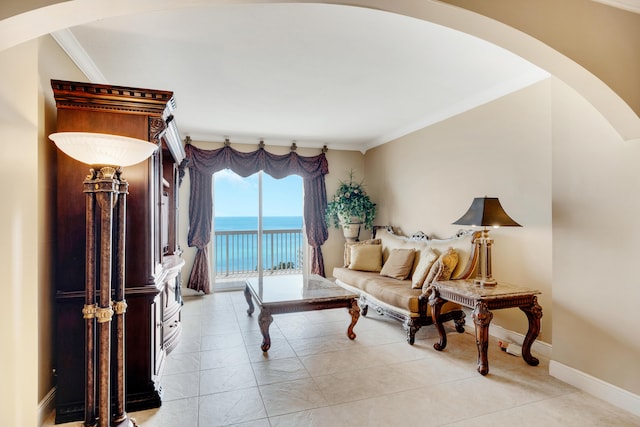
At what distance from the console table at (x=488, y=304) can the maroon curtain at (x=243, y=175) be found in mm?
3093

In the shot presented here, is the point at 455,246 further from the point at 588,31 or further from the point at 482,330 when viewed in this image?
the point at 588,31

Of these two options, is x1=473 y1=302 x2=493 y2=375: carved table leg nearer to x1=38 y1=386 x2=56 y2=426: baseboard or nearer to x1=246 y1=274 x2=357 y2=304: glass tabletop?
x1=246 y1=274 x2=357 y2=304: glass tabletop

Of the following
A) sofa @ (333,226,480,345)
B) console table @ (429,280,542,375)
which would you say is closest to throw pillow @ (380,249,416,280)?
sofa @ (333,226,480,345)

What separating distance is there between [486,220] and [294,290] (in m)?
2.01

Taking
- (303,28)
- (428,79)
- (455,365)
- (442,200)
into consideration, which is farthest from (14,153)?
(442,200)

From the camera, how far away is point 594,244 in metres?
2.34

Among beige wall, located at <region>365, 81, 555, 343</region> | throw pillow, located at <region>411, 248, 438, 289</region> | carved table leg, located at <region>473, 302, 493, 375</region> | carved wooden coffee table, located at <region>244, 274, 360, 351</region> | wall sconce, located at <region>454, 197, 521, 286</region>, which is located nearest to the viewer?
carved table leg, located at <region>473, 302, 493, 375</region>

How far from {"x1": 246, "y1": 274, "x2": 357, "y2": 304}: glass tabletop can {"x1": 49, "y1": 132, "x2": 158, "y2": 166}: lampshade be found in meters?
1.84

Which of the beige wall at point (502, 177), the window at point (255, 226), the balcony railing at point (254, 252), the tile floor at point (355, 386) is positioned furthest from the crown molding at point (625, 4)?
the balcony railing at point (254, 252)

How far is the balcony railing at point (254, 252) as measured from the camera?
6.06 meters

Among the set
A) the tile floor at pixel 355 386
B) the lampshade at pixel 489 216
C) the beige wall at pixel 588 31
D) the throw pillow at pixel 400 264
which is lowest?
the tile floor at pixel 355 386

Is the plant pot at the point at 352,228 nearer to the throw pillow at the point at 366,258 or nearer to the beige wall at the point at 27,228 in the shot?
the throw pillow at the point at 366,258

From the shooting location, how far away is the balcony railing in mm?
6059

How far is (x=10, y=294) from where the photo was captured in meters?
1.61
